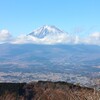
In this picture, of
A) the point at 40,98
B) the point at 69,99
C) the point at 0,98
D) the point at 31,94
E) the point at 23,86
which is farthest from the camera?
the point at 23,86

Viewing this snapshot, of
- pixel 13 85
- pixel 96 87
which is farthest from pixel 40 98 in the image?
pixel 96 87

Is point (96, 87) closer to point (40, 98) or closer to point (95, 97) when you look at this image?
point (95, 97)

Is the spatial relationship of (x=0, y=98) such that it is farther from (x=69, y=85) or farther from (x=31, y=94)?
(x=69, y=85)

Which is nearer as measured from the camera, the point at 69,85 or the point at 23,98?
the point at 23,98

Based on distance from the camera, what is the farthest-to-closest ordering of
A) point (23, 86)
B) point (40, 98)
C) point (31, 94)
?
1. point (23, 86)
2. point (31, 94)
3. point (40, 98)

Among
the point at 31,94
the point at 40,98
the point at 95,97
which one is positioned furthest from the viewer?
the point at 31,94

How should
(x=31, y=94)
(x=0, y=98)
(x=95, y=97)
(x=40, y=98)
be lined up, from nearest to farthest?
(x=95, y=97) → (x=0, y=98) → (x=40, y=98) → (x=31, y=94)

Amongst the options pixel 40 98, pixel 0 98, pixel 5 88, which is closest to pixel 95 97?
pixel 0 98

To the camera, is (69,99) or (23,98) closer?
(69,99)
